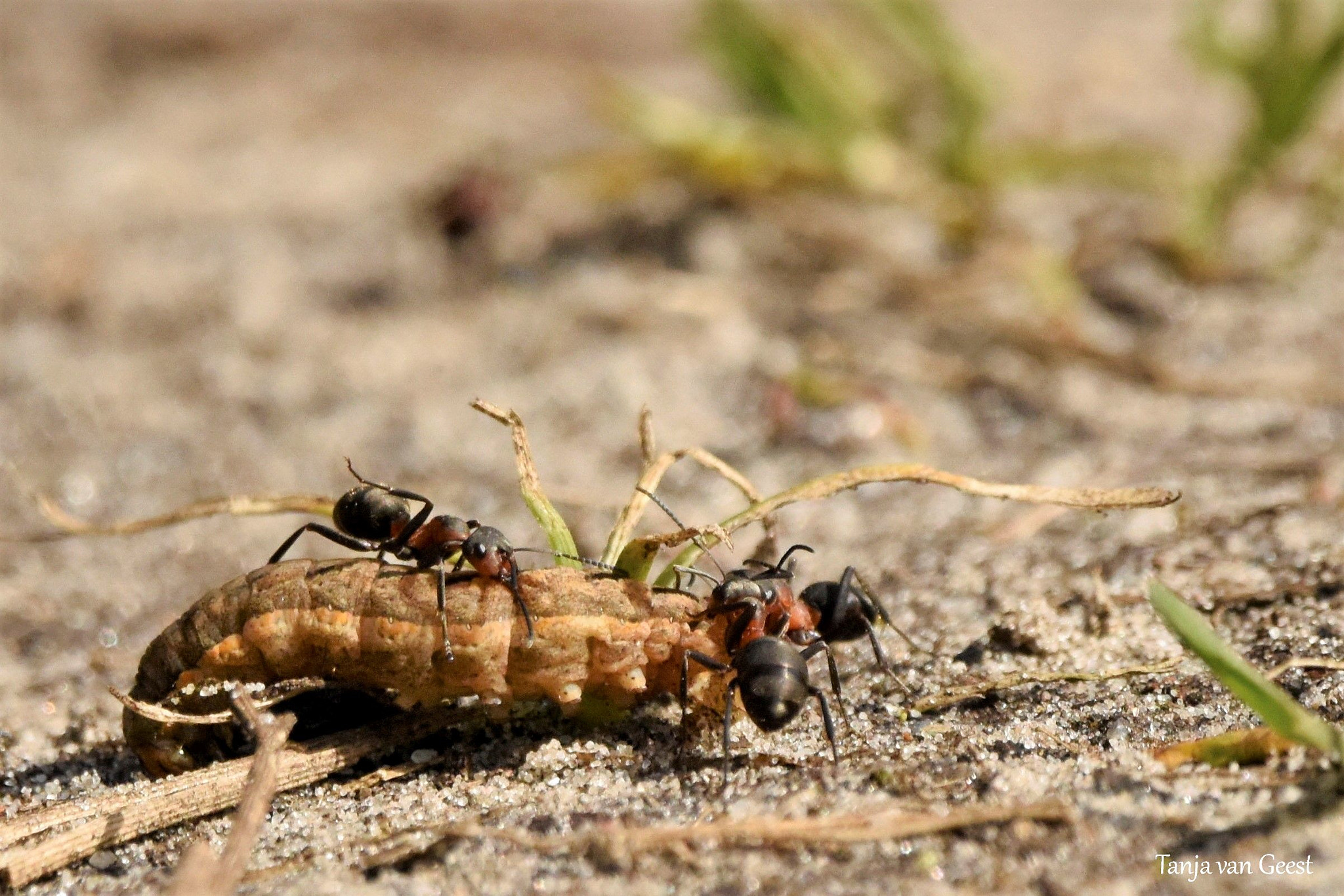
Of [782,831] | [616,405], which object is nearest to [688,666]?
[782,831]

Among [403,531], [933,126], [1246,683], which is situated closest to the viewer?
[1246,683]

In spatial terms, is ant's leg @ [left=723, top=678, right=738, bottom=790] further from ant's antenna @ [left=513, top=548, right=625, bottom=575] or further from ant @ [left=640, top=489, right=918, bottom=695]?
ant's antenna @ [left=513, top=548, right=625, bottom=575]

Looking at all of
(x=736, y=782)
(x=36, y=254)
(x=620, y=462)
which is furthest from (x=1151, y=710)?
(x=36, y=254)

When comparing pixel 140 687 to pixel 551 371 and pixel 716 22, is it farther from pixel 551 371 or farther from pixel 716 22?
pixel 716 22

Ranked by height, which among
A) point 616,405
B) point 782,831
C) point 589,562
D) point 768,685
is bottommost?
point 782,831

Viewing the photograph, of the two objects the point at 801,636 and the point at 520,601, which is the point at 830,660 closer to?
the point at 801,636

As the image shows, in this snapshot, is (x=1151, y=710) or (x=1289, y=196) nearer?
(x=1151, y=710)

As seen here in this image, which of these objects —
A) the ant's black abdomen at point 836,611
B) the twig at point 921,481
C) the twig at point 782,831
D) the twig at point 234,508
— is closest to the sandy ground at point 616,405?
the twig at point 782,831
